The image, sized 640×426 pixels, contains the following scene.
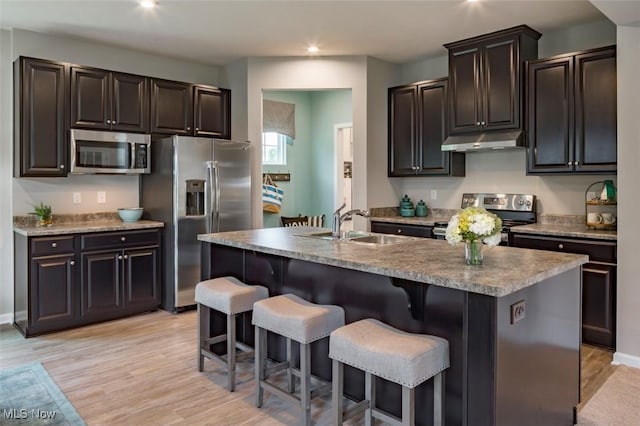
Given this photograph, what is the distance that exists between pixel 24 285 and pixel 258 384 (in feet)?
9.37

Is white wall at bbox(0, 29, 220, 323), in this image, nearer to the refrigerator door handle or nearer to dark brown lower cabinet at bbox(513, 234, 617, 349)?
the refrigerator door handle

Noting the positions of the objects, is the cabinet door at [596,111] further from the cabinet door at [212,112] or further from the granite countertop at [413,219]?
the cabinet door at [212,112]

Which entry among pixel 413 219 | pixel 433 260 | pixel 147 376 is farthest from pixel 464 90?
pixel 147 376

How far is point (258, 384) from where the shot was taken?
2.68 m

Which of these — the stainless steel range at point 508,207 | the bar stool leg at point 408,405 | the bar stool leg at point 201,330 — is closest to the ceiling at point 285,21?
the stainless steel range at point 508,207

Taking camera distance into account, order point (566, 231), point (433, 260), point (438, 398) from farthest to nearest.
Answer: point (566, 231) < point (433, 260) < point (438, 398)

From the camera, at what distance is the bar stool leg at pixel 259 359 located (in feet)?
8.70

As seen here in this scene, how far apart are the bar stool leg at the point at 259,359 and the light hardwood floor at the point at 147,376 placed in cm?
8

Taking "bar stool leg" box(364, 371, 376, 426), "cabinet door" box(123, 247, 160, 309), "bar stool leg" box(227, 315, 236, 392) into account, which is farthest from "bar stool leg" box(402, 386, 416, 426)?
"cabinet door" box(123, 247, 160, 309)

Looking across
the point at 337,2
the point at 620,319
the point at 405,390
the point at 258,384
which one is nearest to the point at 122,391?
the point at 258,384

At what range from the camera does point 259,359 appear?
2.65 m

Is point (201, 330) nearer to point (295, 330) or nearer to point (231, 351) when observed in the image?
point (231, 351)

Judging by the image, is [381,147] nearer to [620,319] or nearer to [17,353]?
[620,319]

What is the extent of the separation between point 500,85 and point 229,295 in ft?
10.3
